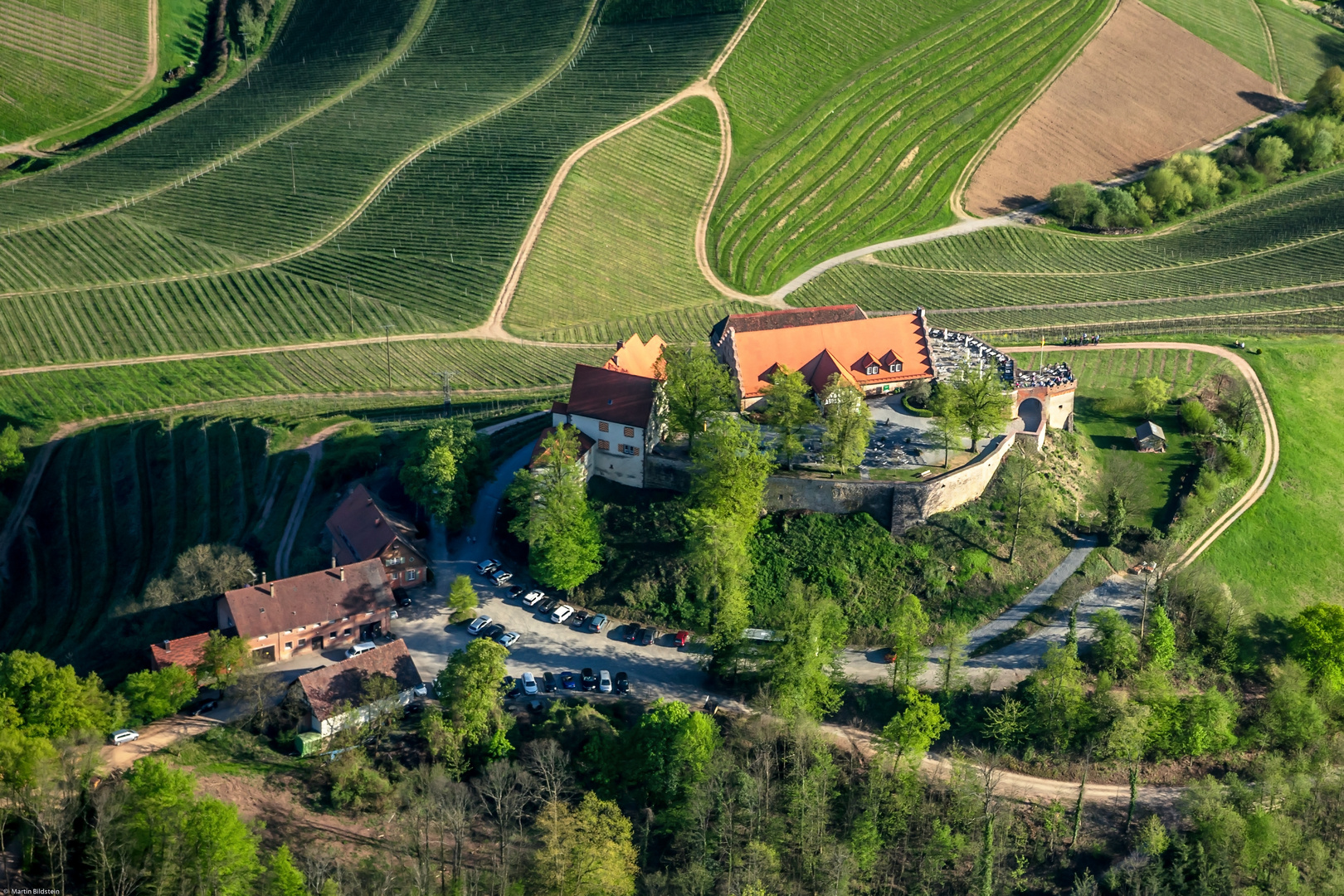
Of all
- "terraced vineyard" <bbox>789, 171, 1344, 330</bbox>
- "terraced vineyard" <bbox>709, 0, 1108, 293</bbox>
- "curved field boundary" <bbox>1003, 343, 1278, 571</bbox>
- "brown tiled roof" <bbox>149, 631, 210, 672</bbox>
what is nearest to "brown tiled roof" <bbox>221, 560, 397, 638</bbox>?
"brown tiled roof" <bbox>149, 631, 210, 672</bbox>

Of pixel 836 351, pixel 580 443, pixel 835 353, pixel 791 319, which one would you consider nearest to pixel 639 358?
pixel 580 443

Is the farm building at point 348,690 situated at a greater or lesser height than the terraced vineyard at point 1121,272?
lesser

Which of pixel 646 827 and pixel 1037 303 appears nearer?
pixel 646 827

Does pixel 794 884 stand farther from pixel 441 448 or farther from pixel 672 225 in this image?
pixel 672 225

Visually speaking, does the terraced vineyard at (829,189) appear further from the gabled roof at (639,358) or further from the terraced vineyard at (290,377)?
the gabled roof at (639,358)

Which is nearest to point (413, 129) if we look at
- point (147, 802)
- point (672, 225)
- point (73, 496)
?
point (672, 225)

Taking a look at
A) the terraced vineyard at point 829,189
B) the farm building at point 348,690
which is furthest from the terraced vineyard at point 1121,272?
the farm building at point 348,690

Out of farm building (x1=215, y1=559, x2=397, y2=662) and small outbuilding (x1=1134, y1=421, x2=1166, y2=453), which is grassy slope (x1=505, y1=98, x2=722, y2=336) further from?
farm building (x1=215, y1=559, x2=397, y2=662)
